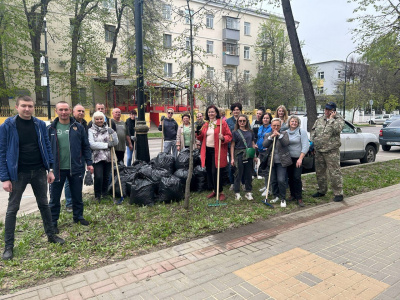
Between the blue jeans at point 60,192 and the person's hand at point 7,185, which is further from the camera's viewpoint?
the blue jeans at point 60,192

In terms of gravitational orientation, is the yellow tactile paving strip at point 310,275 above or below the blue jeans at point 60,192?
below

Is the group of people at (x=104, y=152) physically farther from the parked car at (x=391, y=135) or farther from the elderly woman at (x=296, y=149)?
the parked car at (x=391, y=135)

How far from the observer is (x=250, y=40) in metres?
41.7

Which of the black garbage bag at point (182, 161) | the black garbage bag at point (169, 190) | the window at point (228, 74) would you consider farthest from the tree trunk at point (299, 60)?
the window at point (228, 74)

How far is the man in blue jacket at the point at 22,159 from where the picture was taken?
12.2ft

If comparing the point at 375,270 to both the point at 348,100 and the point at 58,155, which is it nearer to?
the point at 58,155

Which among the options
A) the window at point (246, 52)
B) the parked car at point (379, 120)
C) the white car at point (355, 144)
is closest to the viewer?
the white car at point (355, 144)

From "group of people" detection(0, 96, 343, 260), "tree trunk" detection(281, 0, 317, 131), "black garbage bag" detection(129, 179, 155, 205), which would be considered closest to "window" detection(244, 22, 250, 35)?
"tree trunk" detection(281, 0, 317, 131)

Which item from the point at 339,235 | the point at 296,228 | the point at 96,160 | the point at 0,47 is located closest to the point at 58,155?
the point at 96,160

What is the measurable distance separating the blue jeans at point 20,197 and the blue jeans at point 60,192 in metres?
0.44

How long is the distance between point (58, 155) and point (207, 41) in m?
36.0

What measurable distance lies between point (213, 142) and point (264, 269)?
303 cm

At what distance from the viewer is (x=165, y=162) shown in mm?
6754

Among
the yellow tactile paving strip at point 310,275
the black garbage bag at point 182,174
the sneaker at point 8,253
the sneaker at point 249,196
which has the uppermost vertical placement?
the black garbage bag at point 182,174
